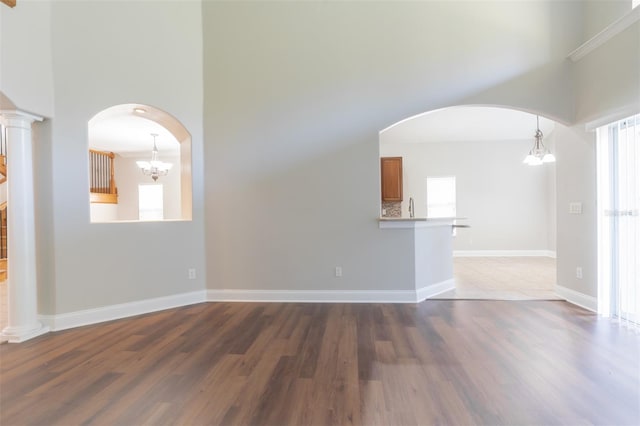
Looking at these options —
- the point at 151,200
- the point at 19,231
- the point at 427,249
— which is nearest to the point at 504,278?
the point at 427,249

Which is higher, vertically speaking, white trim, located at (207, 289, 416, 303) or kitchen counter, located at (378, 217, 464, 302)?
kitchen counter, located at (378, 217, 464, 302)

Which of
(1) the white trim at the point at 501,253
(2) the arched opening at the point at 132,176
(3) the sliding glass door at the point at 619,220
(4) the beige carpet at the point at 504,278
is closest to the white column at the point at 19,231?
(2) the arched opening at the point at 132,176

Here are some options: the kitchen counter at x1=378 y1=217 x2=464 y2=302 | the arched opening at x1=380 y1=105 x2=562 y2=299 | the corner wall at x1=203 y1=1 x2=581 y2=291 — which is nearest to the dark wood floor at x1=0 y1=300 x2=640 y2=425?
the kitchen counter at x1=378 y1=217 x2=464 y2=302

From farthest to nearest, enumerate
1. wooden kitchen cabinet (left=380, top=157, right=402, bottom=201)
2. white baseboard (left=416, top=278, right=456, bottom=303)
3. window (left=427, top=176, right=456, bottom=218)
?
Answer: window (left=427, top=176, right=456, bottom=218) < wooden kitchen cabinet (left=380, top=157, right=402, bottom=201) < white baseboard (left=416, top=278, right=456, bottom=303)

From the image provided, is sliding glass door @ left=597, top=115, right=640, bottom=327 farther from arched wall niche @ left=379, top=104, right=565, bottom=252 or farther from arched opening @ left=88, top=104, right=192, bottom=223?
arched opening @ left=88, top=104, right=192, bottom=223

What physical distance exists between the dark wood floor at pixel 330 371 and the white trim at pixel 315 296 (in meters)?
0.50

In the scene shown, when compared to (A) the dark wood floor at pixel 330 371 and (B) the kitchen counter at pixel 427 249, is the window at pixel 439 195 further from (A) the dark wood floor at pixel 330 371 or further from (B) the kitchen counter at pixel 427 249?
(A) the dark wood floor at pixel 330 371

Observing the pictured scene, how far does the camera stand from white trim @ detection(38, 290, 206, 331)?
10.3 ft

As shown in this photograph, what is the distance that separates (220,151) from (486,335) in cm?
373

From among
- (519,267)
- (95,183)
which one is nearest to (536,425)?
(519,267)

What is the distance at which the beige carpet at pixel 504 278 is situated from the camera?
4.19 meters

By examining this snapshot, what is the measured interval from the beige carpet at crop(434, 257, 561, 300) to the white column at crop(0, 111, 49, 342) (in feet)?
15.1

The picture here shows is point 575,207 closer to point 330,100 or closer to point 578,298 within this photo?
point 578,298

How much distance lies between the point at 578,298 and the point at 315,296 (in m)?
3.26
